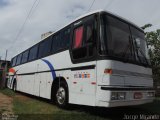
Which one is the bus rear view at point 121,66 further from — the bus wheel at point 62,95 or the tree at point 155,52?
the tree at point 155,52

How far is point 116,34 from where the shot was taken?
5875mm

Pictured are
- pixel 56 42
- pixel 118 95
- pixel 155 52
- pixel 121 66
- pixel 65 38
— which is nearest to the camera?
pixel 118 95

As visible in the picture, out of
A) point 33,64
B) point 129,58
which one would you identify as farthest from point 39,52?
point 129,58

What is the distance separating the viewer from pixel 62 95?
7.22 metres

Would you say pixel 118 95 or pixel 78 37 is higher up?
pixel 78 37

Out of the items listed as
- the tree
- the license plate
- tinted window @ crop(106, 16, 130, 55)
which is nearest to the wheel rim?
the license plate

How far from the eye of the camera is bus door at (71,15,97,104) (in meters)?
5.64

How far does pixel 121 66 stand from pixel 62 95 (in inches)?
104

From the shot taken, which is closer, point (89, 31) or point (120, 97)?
point (120, 97)

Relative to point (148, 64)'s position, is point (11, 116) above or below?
below

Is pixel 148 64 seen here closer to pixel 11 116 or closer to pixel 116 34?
pixel 116 34

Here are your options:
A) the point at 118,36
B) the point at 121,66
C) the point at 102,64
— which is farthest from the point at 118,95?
the point at 118,36

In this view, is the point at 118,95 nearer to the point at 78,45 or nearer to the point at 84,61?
the point at 84,61

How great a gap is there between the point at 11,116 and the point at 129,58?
372 cm
